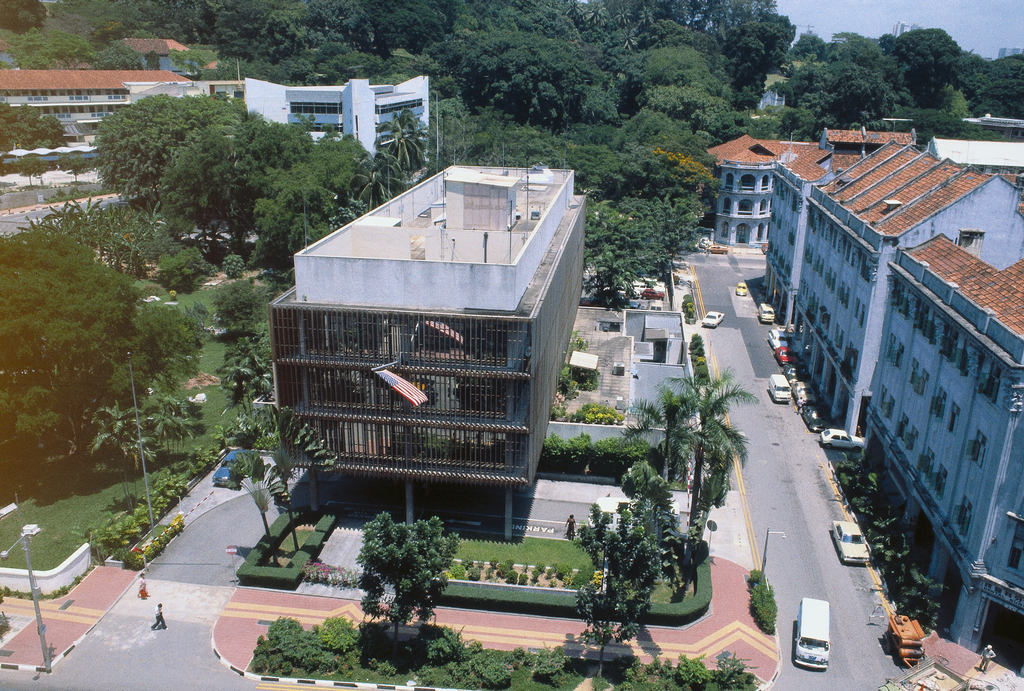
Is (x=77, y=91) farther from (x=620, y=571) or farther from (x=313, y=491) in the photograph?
(x=620, y=571)

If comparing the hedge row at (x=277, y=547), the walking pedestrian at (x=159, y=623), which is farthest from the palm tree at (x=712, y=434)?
the walking pedestrian at (x=159, y=623)

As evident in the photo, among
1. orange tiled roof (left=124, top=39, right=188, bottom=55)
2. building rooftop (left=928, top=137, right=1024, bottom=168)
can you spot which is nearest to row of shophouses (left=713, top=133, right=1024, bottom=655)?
building rooftop (left=928, top=137, right=1024, bottom=168)

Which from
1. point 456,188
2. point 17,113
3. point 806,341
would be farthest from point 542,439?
point 17,113

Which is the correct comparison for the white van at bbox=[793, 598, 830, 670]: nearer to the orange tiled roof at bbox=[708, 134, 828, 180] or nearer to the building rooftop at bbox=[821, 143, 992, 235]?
the building rooftop at bbox=[821, 143, 992, 235]

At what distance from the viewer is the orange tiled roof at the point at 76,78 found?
134125 mm

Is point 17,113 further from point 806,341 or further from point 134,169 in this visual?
point 806,341

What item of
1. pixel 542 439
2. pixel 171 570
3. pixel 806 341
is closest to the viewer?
pixel 171 570

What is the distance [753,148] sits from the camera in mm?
109750

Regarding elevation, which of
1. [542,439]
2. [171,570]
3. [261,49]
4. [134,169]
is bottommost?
[171,570]

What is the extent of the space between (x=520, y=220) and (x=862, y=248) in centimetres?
2393

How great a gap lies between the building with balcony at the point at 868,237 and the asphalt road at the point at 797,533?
4.60 m

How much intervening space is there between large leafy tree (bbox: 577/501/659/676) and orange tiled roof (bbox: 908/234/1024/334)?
19.3 m

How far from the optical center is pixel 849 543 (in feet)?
150

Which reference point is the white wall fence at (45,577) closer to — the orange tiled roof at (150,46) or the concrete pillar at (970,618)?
the concrete pillar at (970,618)
